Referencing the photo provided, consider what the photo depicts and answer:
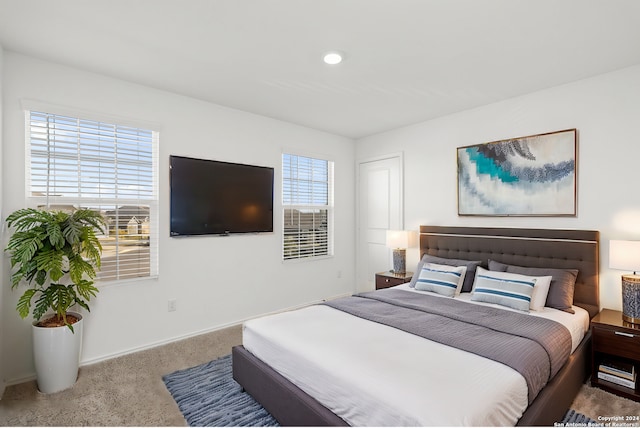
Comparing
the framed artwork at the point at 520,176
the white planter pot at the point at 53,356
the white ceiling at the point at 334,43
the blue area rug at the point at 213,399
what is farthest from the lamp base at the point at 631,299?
the white planter pot at the point at 53,356

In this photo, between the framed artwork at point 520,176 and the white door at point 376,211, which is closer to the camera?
the framed artwork at point 520,176

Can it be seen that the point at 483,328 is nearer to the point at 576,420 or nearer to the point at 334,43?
the point at 576,420

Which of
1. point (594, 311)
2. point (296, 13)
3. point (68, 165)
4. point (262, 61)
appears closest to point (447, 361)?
point (594, 311)

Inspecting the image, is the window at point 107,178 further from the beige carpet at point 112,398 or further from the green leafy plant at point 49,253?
the beige carpet at point 112,398

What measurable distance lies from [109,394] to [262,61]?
287cm

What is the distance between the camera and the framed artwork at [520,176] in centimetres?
325

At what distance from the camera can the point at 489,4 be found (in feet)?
6.61

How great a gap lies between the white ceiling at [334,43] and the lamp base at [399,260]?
195 cm

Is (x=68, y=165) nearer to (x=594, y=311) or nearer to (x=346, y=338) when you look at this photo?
(x=346, y=338)

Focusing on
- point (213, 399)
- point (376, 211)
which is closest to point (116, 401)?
point (213, 399)

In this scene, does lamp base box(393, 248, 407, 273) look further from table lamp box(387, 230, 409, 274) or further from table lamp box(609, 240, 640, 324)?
table lamp box(609, 240, 640, 324)

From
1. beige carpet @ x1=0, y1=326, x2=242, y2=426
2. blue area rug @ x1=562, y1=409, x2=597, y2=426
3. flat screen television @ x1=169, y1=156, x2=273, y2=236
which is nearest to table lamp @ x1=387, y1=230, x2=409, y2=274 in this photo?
flat screen television @ x1=169, y1=156, x2=273, y2=236

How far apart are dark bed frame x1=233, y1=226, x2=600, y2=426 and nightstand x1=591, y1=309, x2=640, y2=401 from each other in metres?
0.08

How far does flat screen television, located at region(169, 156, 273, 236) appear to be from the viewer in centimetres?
349
